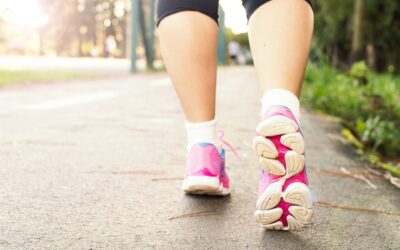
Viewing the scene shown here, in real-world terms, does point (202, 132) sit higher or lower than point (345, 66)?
higher

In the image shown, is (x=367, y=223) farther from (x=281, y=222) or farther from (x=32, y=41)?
(x=32, y=41)

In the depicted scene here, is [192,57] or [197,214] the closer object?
[197,214]

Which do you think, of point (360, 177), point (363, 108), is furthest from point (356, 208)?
point (363, 108)

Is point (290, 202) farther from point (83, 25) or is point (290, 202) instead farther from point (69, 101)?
point (83, 25)

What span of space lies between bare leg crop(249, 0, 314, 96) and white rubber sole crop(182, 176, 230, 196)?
11.3 inches

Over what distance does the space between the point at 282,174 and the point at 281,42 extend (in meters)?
0.32

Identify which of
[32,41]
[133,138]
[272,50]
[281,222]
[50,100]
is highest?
[272,50]

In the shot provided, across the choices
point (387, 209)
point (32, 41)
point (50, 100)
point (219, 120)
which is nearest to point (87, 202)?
point (387, 209)

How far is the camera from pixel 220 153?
1.63m

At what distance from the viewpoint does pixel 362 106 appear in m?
3.91

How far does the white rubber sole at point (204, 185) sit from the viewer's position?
1.55m

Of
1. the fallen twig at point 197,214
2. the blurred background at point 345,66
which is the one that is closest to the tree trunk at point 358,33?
the blurred background at point 345,66

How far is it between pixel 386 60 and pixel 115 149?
12.7 m

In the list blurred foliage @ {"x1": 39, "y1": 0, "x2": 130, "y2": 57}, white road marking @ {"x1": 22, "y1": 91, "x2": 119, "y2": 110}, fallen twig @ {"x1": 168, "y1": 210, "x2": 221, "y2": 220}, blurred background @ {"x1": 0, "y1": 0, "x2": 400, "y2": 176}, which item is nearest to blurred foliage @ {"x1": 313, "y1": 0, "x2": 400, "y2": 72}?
blurred background @ {"x1": 0, "y1": 0, "x2": 400, "y2": 176}
